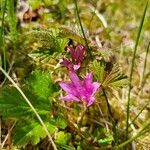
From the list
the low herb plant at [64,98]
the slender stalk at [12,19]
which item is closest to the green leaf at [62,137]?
the low herb plant at [64,98]

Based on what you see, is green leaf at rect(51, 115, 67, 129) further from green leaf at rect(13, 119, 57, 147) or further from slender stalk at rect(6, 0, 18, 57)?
slender stalk at rect(6, 0, 18, 57)

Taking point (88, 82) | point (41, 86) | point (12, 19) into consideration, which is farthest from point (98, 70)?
point (12, 19)

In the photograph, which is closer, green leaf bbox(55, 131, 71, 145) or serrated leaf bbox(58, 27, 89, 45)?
serrated leaf bbox(58, 27, 89, 45)

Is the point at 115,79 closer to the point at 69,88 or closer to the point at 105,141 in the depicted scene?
the point at 69,88

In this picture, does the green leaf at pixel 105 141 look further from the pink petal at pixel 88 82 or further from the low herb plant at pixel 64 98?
the pink petal at pixel 88 82

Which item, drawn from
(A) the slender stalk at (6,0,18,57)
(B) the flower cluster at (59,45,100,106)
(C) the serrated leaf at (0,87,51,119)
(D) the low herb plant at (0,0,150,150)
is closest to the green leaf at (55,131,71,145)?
(D) the low herb plant at (0,0,150,150)

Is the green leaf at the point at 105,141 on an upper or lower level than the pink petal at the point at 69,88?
lower
